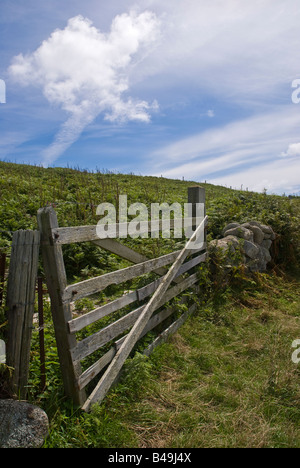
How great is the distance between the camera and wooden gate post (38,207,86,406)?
2883mm

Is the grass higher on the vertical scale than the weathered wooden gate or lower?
lower

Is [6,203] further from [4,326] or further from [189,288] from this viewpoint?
[4,326]

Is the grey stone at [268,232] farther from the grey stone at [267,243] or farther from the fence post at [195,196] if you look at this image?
the fence post at [195,196]

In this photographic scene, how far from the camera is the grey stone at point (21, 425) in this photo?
253 cm

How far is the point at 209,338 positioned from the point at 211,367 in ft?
2.86

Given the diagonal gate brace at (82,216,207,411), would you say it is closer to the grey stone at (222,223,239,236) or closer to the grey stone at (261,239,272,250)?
the grey stone at (222,223,239,236)

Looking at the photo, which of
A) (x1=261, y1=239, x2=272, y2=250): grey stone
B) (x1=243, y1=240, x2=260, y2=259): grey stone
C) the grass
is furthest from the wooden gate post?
(x1=261, y1=239, x2=272, y2=250): grey stone

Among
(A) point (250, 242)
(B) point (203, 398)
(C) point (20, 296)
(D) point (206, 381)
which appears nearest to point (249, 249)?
(A) point (250, 242)

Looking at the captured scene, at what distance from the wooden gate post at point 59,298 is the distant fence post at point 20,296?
12cm

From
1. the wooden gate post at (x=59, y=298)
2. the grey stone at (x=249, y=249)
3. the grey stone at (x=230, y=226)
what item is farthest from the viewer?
the grey stone at (x=230, y=226)

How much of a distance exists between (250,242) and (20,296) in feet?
21.0

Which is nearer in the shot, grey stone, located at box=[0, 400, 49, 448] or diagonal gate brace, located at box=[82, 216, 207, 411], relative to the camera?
grey stone, located at box=[0, 400, 49, 448]

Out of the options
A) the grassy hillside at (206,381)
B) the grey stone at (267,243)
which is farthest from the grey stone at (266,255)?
the grassy hillside at (206,381)

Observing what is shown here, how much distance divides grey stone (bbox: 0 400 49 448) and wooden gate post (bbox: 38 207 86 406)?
0.44 meters
